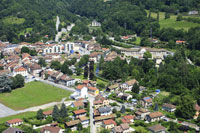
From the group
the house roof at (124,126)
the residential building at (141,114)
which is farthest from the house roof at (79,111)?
the residential building at (141,114)

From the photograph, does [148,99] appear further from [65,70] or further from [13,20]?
[13,20]

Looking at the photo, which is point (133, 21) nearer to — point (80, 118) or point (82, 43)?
point (82, 43)

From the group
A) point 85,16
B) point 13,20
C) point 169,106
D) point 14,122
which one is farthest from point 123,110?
point 85,16

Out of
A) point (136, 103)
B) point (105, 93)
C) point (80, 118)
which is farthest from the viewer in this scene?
point (105, 93)

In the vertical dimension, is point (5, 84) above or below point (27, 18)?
below

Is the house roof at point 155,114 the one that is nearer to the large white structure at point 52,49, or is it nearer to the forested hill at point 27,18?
the large white structure at point 52,49

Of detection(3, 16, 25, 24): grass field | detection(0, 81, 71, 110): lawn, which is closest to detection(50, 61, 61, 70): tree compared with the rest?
detection(0, 81, 71, 110): lawn

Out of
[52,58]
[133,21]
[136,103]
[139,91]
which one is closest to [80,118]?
[136,103]
